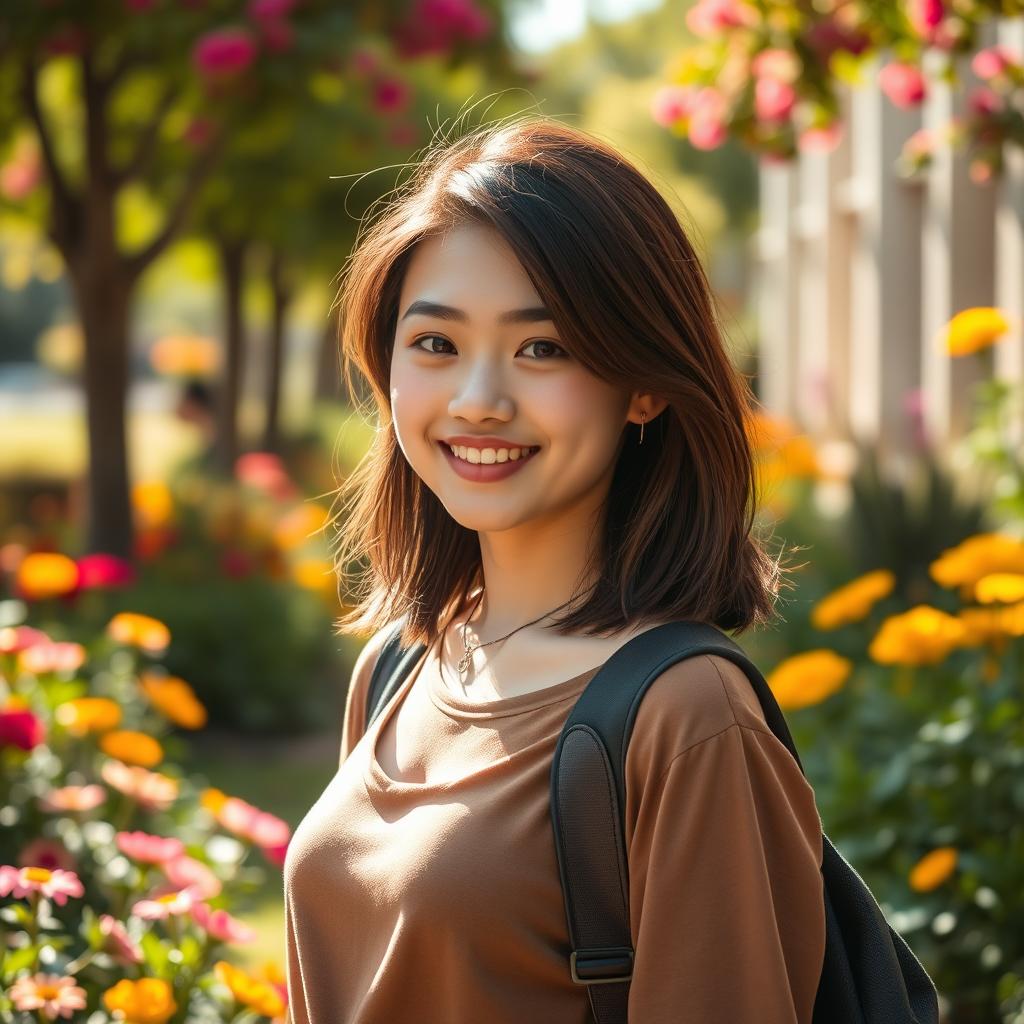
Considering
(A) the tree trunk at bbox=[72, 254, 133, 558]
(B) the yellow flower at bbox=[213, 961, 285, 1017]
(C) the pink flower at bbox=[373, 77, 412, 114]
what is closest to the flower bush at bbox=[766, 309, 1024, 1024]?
(B) the yellow flower at bbox=[213, 961, 285, 1017]

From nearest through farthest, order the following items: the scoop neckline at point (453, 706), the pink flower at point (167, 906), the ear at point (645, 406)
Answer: the scoop neckline at point (453, 706) → the ear at point (645, 406) → the pink flower at point (167, 906)

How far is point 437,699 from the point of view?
1.93m

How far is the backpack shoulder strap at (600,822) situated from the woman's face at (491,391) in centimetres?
32

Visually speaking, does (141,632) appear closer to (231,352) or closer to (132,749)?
(132,749)

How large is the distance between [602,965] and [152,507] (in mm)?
8625

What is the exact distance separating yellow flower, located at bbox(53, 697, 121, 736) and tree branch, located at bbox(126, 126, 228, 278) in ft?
16.2

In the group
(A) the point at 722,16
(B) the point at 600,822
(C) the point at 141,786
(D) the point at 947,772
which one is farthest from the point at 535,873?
(A) the point at 722,16

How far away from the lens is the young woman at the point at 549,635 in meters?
Answer: 1.54

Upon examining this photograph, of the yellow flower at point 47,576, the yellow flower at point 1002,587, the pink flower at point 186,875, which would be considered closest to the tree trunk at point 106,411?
the yellow flower at point 47,576

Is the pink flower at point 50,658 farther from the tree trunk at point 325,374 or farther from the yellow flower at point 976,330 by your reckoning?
the tree trunk at point 325,374

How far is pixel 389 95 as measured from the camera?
7781mm

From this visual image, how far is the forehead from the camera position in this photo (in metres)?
1.78

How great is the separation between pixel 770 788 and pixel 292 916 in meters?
0.70

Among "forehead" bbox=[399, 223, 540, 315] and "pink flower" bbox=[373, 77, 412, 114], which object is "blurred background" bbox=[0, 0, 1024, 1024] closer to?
"pink flower" bbox=[373, 77, 412, 114]
